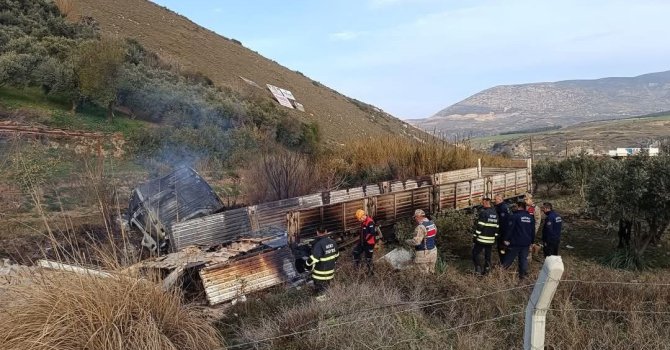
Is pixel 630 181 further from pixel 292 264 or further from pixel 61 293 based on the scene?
pixel 61 293

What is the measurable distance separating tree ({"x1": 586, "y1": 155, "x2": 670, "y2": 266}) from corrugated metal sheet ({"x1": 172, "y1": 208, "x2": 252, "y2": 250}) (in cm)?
721

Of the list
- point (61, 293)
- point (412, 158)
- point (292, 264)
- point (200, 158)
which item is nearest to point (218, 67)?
point (200, 158)

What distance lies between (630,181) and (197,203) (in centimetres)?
871

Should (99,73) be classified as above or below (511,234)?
above

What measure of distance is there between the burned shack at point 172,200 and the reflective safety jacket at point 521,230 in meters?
5.76

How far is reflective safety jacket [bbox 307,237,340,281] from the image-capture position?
6.52m

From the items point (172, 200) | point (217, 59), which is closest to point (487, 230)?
point (172, 200)

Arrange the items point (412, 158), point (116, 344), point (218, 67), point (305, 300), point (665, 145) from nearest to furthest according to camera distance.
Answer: point (116, 344)
point (305, 300)
point (665, 145)
point (412, 158)
point (218, 67)

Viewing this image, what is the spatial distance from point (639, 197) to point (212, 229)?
317 inches

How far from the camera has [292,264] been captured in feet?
24.9

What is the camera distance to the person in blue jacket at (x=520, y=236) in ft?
25.0

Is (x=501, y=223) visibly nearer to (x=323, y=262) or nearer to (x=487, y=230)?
(x=487, y=230)

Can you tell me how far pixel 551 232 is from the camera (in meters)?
8.18

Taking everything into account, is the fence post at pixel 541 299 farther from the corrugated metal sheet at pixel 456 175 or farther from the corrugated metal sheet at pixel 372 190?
the corrugated metal sheet at pixel 456 175
